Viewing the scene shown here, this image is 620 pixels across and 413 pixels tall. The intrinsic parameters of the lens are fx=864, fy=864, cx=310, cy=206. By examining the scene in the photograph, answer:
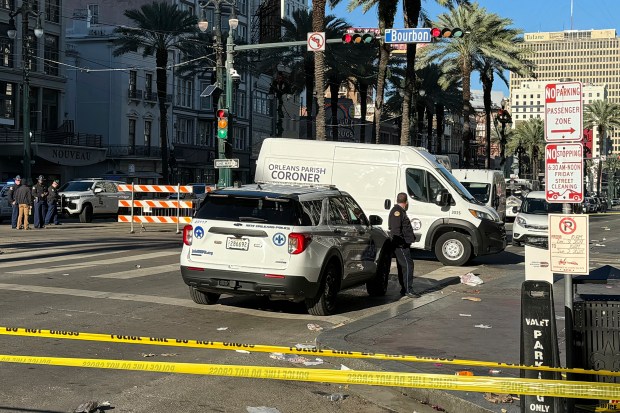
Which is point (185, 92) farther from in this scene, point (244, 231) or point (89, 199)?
point (244, 231)

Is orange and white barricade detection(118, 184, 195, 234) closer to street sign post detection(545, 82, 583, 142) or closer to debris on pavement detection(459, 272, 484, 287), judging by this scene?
debris on pavement detection(459, 272, 484, 287)

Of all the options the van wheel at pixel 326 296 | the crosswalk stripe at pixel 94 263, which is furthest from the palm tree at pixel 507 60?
the van wheel at pixel 326 296

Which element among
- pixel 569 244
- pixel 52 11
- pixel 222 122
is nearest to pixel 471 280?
pixel 569 244

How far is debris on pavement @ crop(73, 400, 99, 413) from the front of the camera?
21.5ft

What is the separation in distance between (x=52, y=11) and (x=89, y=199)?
3054 cm

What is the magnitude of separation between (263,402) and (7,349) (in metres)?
2.88

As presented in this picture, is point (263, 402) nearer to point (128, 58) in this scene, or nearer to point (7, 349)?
point (7, 349)

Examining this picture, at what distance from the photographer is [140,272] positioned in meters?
15.7

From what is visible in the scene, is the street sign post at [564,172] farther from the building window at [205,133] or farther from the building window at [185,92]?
the building window at [205,133]

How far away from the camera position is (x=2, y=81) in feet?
186

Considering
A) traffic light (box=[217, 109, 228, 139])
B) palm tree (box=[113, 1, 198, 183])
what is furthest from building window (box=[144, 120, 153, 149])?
traffic light (box=[217, 109, 228, 139])

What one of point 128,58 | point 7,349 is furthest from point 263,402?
point 128,58

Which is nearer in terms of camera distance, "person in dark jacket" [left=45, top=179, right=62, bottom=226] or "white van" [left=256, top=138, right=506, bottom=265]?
"white van" [left=256, top=138, right=506, bottom=265]

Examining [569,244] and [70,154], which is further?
[70,154]
